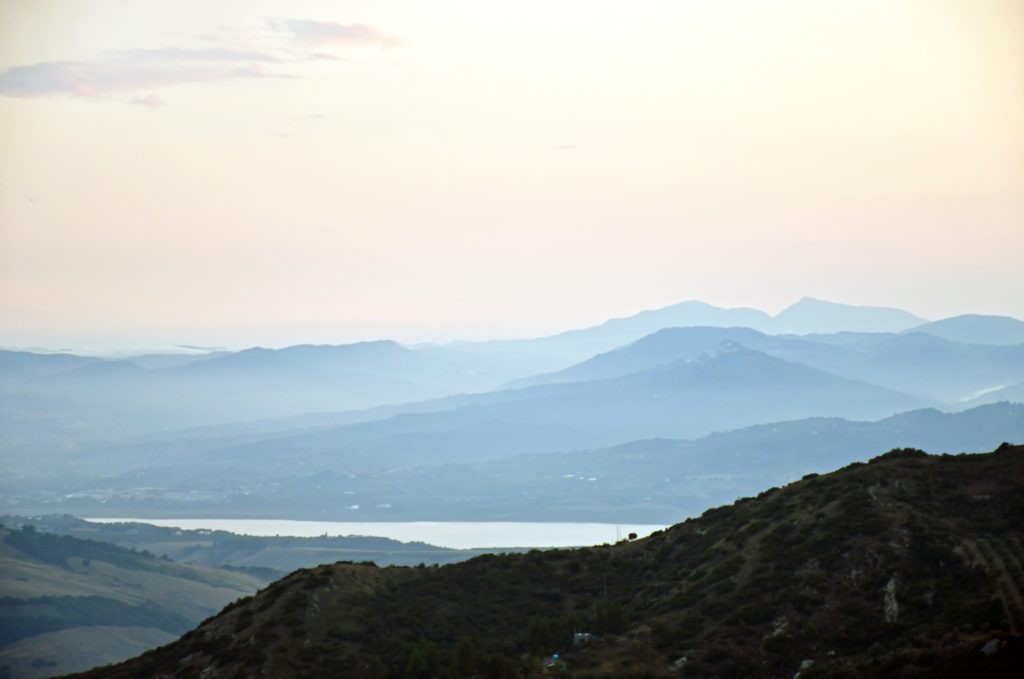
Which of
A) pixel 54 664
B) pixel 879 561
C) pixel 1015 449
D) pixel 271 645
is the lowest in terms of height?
pixel 54 664

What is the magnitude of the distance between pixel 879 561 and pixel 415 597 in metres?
27.2

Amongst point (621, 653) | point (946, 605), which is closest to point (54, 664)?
point (621, 653)

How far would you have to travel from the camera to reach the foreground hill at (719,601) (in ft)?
199

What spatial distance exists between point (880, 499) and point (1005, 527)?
754 cm

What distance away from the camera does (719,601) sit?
68750 mm

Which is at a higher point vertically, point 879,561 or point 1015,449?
point 1015,449

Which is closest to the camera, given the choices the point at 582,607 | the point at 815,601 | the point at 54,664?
the point at 815,601

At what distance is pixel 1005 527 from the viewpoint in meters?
68.1

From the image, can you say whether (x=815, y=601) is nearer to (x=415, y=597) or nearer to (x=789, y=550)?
(x=789, y=550)

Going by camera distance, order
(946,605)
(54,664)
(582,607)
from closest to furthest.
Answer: (946,605) < (582,607) < (54,664)

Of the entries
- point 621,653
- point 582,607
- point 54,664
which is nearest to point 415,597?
point 582,607

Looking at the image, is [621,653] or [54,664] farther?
[54,664]

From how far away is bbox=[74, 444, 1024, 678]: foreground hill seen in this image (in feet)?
199

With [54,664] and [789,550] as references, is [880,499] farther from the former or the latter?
[54,664]
